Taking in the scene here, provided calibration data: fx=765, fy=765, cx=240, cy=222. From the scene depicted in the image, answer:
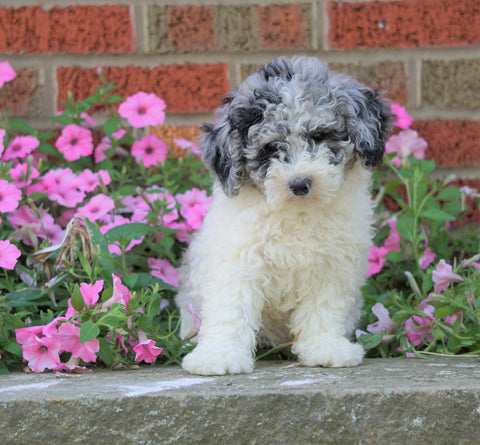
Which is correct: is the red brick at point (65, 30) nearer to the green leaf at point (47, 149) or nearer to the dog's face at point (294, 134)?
the green leaf at point (47, 149)

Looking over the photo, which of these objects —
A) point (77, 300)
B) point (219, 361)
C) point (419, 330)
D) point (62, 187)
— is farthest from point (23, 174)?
point (419, 330)

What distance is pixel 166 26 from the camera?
4.20 m

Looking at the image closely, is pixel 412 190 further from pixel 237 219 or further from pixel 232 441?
pixel 232 441

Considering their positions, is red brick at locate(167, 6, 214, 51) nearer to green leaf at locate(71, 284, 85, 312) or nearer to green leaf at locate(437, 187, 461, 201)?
green leaf at locate(437, 187, 461, 201)

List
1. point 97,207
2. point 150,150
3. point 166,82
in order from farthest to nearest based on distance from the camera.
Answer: point 166,82 → point 150,150 → point 97,207

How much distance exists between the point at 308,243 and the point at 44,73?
2077 millimetres

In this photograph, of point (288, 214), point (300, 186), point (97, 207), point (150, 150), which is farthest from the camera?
point (150, 150)

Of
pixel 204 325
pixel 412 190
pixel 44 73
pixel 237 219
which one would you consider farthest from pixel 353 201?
pixel 44 73

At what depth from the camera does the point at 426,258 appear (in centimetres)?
378

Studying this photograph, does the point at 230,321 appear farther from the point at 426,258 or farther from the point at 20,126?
the point at 20,126

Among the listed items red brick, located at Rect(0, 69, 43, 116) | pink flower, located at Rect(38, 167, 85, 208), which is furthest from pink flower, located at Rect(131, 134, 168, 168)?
red brick, located at Rect(0, 69, 43, 116)

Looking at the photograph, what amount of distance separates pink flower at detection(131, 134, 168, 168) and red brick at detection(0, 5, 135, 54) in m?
0.53

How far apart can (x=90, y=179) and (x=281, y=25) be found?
1.36 metres

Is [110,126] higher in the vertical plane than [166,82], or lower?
lower
